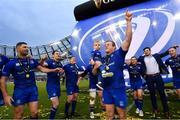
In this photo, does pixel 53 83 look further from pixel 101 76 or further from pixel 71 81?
pixel 101 76

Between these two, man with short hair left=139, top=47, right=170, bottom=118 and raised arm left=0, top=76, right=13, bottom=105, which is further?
man with short hair left=139, top=47, right=170, bottom=118

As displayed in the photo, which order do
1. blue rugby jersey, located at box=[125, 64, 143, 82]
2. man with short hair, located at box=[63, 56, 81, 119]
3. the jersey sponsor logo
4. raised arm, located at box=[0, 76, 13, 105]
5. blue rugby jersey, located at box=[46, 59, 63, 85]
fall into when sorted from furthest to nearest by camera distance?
the jersey sponsor logo
blue rugby jersey, located at box=[125, 64, 143, 82]
man with short hair, located at box=[63, 56, 81, 119]
blue rugby jersey, located at box=[46, 59, 63, 85]
raised arm, located at box=[0, 76, 13, 105]

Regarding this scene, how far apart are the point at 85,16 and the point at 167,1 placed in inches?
259

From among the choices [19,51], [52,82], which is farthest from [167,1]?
[19,51]

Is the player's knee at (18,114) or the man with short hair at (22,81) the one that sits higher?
the man with short hair at (22,81)

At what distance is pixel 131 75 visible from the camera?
14070 mm

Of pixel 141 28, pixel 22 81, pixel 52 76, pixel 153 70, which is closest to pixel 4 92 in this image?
pixel 22 81

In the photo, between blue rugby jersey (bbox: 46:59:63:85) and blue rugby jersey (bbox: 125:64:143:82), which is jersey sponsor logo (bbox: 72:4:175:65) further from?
blue rugby jersey (bbox: 46:59:63:85)

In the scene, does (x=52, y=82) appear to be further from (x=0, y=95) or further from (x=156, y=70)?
(x=156, y=70)

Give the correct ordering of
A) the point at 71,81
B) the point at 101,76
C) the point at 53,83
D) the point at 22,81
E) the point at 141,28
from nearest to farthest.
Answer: the point at 101,76 < the point at 22,81 < the point at 53,83 < the point at 71,81 < the point at 141,28

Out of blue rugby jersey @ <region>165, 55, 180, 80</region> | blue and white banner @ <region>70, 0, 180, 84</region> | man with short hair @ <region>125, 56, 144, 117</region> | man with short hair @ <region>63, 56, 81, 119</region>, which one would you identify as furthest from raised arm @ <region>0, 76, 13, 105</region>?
blue and white banner @ <region>70, 0, 180, 84</region>

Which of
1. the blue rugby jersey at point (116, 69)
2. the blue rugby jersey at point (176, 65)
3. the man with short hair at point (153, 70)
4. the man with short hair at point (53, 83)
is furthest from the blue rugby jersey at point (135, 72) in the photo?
the blue rugby jersey at point (116, 69)

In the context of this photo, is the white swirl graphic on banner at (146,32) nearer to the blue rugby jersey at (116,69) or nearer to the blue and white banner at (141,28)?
the blue and white banner at (141,28)

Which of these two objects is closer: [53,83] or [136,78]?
[53,83]
